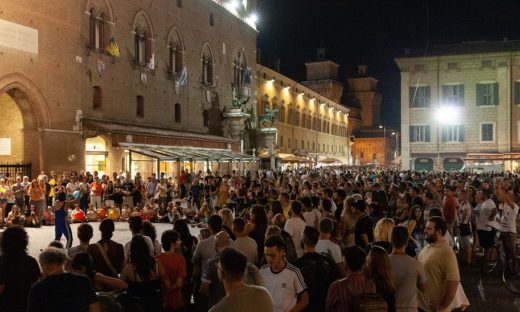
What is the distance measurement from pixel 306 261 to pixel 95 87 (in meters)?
25.1

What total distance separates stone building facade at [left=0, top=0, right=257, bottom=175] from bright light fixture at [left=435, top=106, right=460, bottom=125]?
23.5 m

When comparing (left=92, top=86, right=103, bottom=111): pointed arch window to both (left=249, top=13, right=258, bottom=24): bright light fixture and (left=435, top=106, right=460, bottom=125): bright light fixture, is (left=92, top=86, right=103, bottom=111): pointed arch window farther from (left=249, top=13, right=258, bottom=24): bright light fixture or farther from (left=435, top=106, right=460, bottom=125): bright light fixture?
(left=435, top=106, right=460, bottom=125): bright light fixture

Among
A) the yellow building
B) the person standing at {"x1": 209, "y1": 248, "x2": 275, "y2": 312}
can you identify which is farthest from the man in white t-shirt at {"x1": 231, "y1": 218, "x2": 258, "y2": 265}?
the yellow building

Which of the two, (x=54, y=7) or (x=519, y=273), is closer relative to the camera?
(x=519, y=273)

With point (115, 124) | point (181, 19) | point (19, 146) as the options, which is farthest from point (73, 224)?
point (181, 19)

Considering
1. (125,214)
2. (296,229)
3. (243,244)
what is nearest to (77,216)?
(125,214)

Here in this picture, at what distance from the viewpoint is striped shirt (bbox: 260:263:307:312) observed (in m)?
5.53

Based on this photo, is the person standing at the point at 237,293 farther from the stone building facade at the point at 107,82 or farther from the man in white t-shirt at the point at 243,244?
the stone building facade at the point at 107,82

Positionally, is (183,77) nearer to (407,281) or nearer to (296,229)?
(296,229)

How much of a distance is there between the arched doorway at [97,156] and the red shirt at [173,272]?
925 inches

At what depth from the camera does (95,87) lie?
29.4 m

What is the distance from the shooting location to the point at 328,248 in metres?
7.09

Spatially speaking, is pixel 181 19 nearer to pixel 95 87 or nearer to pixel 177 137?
pixel 177 137

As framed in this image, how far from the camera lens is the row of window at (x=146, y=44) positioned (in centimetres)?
2936
